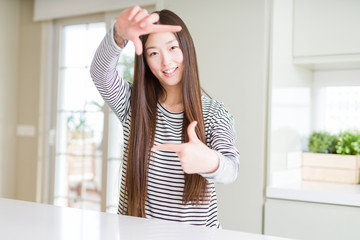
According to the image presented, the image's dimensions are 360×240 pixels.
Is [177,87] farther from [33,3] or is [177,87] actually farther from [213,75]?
[33,3]

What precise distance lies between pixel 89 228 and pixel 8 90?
3.02 meters

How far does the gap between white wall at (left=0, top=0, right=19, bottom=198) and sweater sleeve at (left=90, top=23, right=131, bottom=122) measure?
2590 mm

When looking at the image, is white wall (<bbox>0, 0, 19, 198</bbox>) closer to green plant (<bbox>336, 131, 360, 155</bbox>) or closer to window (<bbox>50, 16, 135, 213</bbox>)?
window (<bbox>50, 16, 135, 213</bbox>)

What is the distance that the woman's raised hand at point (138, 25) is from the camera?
36.1 inches

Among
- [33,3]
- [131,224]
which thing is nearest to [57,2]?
[33,3]

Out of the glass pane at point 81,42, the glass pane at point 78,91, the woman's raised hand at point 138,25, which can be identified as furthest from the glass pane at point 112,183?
the woman's raised hand at point 138,25

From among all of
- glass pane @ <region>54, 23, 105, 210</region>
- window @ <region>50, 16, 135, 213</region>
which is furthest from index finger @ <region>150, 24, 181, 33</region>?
glass pane @ <region>54, 23, 105, 210</region>

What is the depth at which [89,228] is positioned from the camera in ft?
2.83

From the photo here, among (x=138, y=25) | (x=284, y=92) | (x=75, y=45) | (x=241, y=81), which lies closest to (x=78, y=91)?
(x=75, y=45)

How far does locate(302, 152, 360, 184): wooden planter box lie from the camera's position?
2.21m

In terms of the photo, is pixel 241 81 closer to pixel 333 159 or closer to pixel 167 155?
pixel 333 159

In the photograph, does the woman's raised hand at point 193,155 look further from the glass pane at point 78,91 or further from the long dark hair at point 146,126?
the glass pane at point 78,91

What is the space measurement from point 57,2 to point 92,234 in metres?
2.80

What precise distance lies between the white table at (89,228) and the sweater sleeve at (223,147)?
0.12 meters
